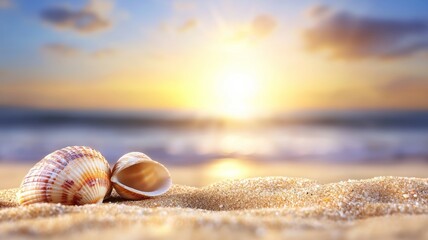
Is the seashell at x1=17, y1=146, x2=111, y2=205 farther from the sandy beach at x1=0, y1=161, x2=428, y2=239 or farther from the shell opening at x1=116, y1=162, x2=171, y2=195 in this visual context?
the shell opening at x1=116, y1=162, x2=171, y2=195

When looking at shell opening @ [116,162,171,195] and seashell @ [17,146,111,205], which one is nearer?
seashell @ [17,146,111,205]

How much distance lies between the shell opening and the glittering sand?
0.47ft

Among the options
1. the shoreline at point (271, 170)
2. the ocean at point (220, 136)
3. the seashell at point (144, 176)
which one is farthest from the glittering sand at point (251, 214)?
the ocean at point (220, 136)

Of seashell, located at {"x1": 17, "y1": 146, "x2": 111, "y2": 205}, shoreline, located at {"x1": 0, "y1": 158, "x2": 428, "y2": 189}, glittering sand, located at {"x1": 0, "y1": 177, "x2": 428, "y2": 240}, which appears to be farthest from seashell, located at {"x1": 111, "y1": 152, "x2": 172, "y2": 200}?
shoreline, located at {"x1": 0, "y1": 158, "x2": 428, "y2": 189}

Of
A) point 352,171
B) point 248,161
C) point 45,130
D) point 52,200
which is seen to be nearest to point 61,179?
point 52,200

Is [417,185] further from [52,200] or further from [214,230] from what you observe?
[52,200]

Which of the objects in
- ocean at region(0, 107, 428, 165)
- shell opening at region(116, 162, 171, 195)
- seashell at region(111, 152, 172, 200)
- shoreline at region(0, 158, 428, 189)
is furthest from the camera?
ocean at region(0, 107, 428, 165)

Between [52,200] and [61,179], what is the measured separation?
170 millimetres

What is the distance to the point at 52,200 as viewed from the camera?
3.39 meters

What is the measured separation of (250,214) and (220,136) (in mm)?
13340

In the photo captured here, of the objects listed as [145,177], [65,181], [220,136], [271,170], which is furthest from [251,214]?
[220,136]

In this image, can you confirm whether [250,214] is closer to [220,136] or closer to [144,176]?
[144,176]

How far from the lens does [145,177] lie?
425 cm

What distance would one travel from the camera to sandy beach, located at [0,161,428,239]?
1973 millimetres
